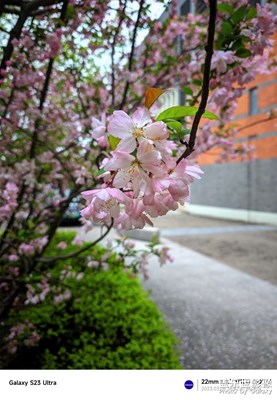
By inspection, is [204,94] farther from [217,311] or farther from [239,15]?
[217,311]

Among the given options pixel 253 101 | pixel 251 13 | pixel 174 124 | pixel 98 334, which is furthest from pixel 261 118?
pixel 174 124

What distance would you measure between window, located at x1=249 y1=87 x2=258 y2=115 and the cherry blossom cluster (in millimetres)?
6487

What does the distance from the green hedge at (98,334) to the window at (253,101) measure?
17.5 ft

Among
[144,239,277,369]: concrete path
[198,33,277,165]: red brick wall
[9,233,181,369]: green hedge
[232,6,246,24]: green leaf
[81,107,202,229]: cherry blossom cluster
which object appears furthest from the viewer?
[198,33,277,165]: red brick wall

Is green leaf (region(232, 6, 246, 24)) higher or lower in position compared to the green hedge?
higher

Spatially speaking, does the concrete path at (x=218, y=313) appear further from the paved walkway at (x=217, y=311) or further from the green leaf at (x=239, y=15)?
the green leaf at (x=239, y=15)

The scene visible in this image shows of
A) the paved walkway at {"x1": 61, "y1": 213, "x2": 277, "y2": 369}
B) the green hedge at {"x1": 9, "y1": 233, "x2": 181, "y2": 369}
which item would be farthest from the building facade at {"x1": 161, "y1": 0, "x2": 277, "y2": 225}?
the green hedge at {"x1": 9, "y1": 233, "x2": 181, "y2": 369}

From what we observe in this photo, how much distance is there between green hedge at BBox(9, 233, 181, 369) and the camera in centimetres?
142

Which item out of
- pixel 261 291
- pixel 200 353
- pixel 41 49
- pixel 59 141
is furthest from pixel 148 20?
pixel 261 291

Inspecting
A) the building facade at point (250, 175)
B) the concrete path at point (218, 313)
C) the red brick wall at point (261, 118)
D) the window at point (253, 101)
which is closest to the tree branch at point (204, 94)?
the concrete path at point (218, 313)

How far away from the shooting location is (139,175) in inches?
12.7
